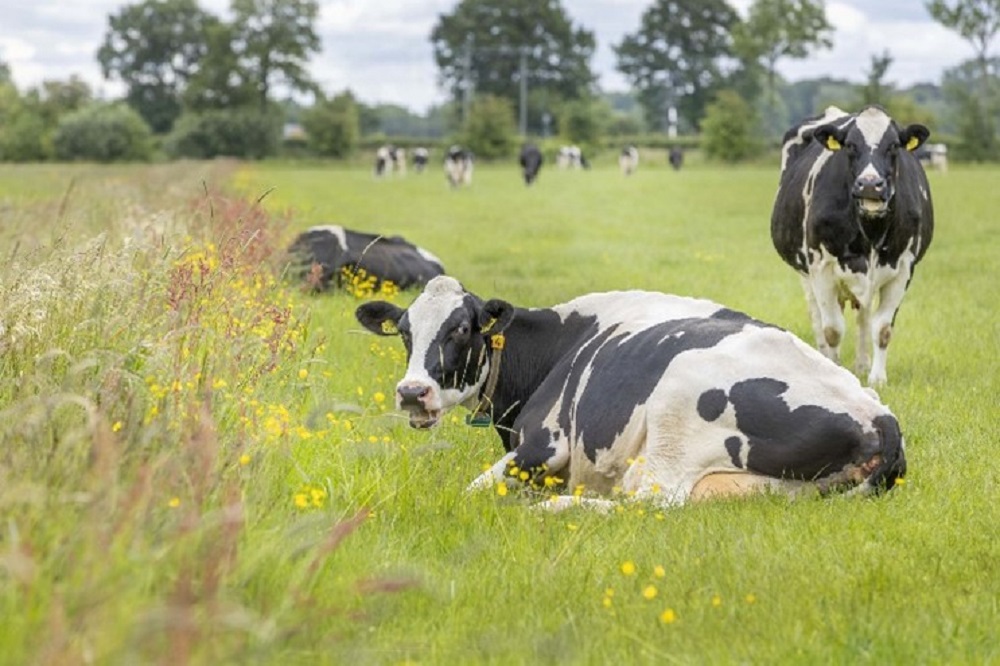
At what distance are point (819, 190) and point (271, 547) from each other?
7.72 metres

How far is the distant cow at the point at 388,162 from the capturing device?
69.3 meters

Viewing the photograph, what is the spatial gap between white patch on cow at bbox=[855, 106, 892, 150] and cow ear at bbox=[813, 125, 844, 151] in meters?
0.17

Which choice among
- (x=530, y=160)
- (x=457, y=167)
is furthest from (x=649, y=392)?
(x=457, y=167)

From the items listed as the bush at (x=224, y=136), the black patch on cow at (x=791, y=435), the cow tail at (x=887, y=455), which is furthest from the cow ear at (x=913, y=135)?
the bush at (x=224, y=136)

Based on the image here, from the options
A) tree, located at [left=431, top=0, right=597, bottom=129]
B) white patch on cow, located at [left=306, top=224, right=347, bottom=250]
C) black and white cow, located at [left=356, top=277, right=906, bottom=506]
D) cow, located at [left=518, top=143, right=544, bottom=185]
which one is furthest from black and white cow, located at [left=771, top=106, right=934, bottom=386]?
tree, located at [left=431, top=0, right=597, bottom=129]

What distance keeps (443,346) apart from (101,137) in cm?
10002

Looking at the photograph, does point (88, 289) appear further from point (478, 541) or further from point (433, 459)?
point (478, 541)

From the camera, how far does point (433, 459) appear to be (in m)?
7.16

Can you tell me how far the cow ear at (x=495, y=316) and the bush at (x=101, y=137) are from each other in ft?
326

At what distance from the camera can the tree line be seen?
315ft

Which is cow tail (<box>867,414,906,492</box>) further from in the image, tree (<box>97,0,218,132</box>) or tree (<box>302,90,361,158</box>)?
tree (<box>97,0,218,132</box>)

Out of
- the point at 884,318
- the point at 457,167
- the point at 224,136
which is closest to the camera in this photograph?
the point at 884,318

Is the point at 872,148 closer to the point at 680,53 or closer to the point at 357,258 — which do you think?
the point at 357,258

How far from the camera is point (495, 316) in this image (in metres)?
8.02
